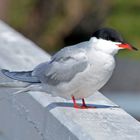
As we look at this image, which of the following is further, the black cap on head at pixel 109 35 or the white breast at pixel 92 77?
the black cap on head at pixel 109 35

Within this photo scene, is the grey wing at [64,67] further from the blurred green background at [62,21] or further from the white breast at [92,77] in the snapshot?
the blurred green background at [62,21]

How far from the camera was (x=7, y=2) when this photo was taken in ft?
53.5

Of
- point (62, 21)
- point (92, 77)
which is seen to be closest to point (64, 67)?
point (92, 77)

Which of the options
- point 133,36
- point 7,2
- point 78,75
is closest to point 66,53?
point 78,75

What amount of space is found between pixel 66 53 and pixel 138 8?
13872 mm

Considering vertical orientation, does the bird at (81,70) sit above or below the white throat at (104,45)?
below

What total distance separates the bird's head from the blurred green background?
1116 cm

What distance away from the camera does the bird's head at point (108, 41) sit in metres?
5.18

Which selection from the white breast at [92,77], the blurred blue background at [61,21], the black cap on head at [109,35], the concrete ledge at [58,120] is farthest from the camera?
the blurred blue background at [61,21]

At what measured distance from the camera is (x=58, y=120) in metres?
4.64

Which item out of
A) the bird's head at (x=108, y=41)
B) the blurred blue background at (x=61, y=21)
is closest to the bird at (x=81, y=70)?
the bird's head at (x=108, y=41)

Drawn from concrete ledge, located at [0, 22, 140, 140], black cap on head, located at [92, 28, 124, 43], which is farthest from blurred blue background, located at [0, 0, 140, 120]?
black cap on head, located at [92, 28, 124, 43]

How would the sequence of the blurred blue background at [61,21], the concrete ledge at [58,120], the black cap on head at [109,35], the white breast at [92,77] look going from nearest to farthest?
the concrete ledge at [58,120]
the white breast at [92,77]
the black cap on head at [109,35]
the blurred blue background at [61,21]

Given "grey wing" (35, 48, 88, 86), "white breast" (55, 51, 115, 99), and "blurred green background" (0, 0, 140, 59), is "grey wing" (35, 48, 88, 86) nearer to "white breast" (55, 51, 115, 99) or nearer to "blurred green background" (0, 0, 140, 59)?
"white breast" (55, 51, 115, 99)
